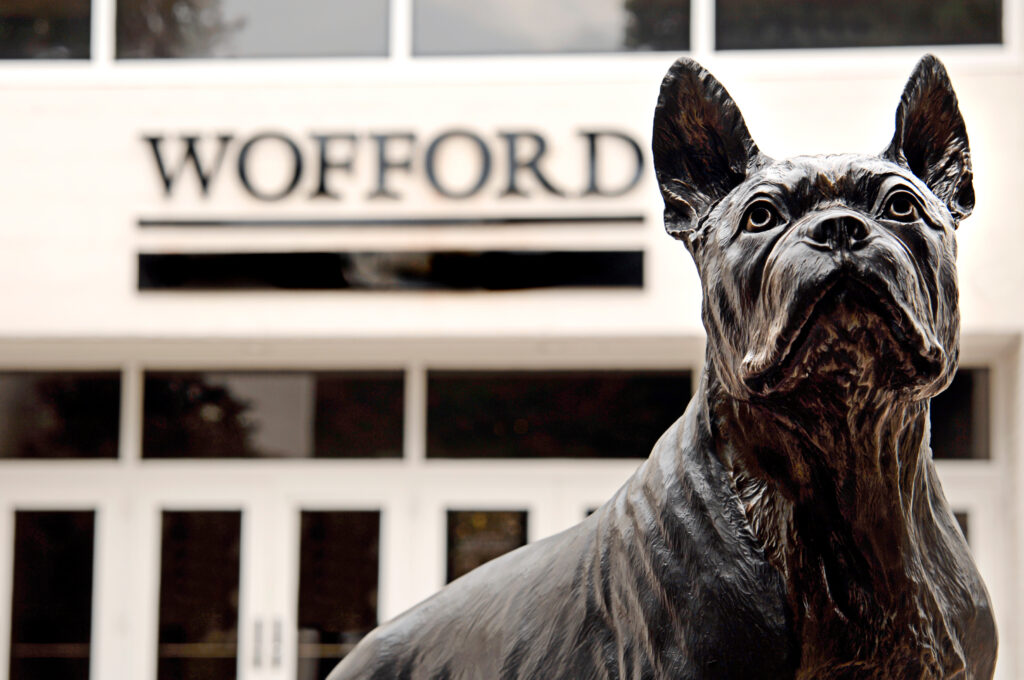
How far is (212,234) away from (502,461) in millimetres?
2618

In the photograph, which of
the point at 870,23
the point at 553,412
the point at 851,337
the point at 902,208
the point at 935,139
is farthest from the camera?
the point at 553,412

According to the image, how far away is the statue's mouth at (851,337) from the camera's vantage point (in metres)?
1.53

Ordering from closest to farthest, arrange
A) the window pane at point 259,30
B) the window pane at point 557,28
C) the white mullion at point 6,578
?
the window pane at point 557,28 < the window pane at point 259,30 < the white mullion at point 6,578

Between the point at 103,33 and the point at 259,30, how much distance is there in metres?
1.14

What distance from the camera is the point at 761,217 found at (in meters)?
1.69

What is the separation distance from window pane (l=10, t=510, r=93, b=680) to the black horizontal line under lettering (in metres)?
2.50

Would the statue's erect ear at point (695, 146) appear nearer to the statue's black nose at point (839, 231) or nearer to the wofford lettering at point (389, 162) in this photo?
the statue's black nose at point (839, 231)

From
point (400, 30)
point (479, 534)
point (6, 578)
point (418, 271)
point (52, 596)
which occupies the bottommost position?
point (52, 596)

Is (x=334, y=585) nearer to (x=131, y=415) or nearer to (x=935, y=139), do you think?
(x=131, y=415)

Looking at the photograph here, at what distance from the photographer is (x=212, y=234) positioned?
7910mm

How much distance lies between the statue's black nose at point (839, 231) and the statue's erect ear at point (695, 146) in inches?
11.2

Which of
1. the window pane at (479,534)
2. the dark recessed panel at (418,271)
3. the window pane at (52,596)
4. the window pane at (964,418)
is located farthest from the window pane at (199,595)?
the window pane at (964,418)

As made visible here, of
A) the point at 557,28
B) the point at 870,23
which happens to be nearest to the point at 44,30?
the point at 557,28

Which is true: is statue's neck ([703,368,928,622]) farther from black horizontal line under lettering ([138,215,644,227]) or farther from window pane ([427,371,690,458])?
window pane ([427,371,690,458])
